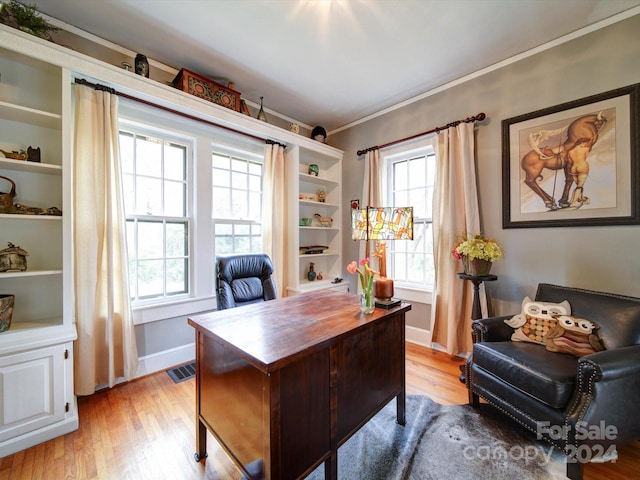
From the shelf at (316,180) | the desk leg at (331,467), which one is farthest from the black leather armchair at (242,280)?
the shelf at (316,180)

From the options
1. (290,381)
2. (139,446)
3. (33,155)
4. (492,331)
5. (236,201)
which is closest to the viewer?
(290,381)

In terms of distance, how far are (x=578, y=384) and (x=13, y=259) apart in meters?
3.35

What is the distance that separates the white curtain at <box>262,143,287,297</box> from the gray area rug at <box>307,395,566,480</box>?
5.84 feet

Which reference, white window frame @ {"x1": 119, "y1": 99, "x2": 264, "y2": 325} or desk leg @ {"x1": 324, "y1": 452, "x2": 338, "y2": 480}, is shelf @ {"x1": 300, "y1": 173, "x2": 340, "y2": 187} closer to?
white window frame @ {"x1": 119, "y1": 99, "x2": 264, "y2": 325}

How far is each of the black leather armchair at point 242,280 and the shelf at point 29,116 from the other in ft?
4.67

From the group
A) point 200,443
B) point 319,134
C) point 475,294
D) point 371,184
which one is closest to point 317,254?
point 371,184

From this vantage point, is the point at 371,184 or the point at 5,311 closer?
the point at 5,311

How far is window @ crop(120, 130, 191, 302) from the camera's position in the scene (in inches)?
→ 92.7

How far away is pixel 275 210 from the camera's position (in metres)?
3.12

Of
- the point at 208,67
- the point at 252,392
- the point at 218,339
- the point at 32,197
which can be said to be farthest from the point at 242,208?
the point at 252,392

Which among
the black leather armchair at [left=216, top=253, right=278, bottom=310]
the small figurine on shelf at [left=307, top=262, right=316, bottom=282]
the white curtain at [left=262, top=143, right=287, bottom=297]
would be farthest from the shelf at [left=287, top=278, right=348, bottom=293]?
the black leather armchair at [left=216, top=253, right=278, bottom=310]

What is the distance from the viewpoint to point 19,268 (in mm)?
1678

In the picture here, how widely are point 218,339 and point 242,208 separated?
2109mm

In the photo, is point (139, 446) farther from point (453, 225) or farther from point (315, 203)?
point (453, 225)
